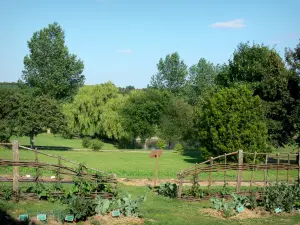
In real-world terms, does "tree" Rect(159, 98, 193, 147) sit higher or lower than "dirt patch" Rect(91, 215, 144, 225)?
higher

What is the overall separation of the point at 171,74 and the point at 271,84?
48983 mm

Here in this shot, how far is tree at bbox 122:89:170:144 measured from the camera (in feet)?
183

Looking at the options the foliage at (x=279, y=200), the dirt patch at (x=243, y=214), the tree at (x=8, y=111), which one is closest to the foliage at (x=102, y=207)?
the dirt patch at (x=243, y=214)

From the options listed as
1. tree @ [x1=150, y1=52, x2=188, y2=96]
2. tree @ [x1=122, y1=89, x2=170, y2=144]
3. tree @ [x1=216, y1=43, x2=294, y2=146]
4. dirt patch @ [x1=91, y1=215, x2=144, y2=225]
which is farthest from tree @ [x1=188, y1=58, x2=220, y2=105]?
dirt patch @ [x1=91, y1=215, x2=144, y2=225]

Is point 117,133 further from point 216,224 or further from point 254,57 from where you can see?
point 216,224

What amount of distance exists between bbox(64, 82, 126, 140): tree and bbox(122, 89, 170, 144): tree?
6.81 feet

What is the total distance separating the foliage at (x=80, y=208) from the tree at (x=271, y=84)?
26585 mm

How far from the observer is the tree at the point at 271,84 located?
33.7m

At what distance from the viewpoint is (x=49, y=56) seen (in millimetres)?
64375

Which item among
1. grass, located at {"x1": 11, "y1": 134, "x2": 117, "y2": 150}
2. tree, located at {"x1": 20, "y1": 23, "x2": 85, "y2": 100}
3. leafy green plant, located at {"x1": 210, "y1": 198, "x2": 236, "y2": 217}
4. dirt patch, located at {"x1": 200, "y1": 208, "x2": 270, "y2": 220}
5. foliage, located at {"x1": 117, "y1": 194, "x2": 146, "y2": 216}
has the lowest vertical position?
grass, located at {"x1": 11, "y1": 134, "x2": 117, "y2": 150}

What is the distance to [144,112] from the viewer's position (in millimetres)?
57094

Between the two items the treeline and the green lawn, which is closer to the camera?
the green lawn

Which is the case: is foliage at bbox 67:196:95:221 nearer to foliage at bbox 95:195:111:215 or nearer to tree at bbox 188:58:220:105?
foliage at bbox 95:195:111:215

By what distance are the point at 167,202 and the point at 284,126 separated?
22641 mm
